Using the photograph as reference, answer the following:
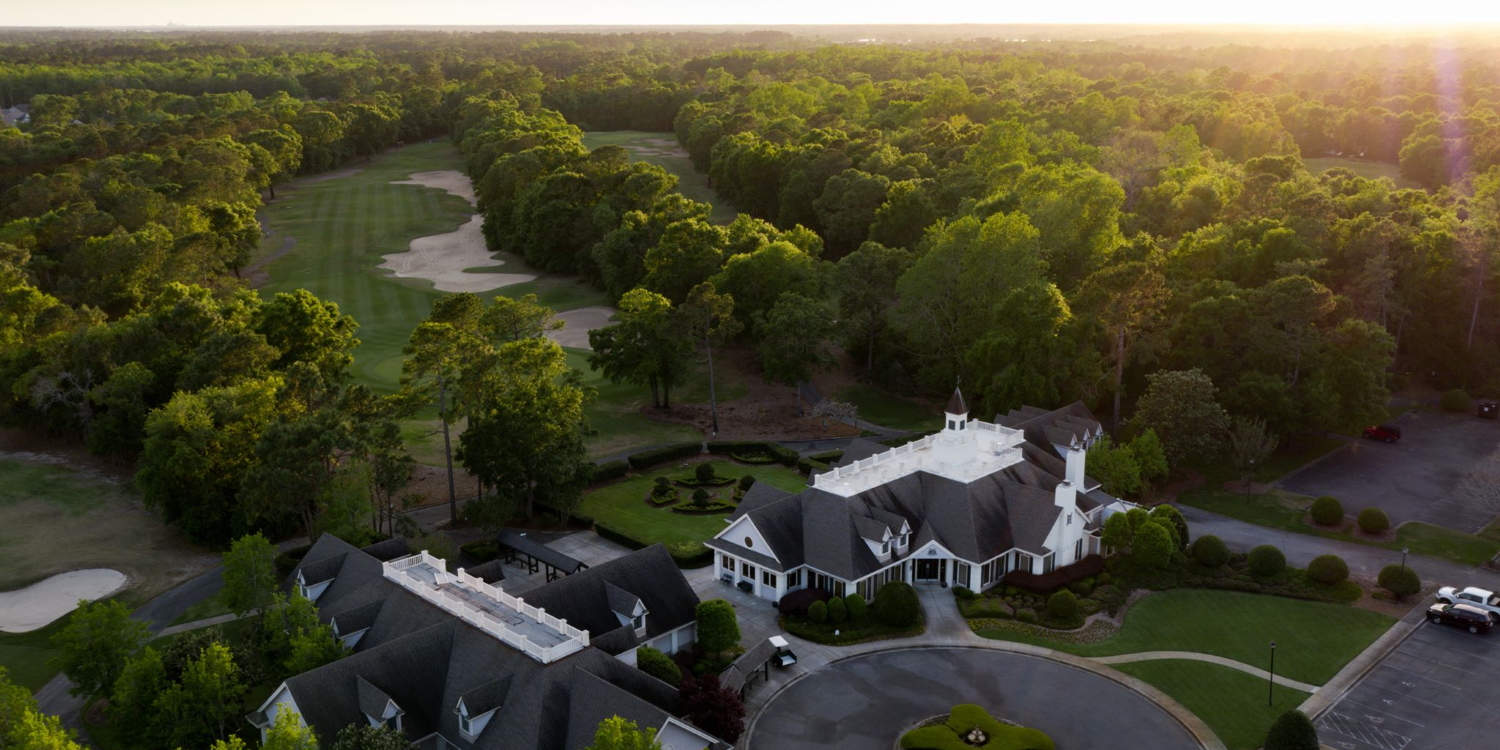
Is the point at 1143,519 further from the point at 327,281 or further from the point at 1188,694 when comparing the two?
the point at 327,281

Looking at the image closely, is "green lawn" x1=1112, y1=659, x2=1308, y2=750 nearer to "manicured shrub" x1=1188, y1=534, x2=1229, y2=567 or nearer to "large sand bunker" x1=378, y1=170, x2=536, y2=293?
"manicured shrub" x1=1188, y1=534, x2=1229, y2=567

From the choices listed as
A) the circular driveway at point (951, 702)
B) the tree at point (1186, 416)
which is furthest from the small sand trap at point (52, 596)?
the tree at point (1186, 416)

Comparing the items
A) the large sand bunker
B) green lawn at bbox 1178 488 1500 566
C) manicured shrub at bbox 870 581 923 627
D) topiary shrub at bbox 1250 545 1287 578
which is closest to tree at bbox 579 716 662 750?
manicured shrub at bbox 870 581 923 627

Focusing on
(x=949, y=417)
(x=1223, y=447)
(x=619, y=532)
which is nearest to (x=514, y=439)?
(x=619, y=532)

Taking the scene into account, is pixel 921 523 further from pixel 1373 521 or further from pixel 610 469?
pixel 1373 521

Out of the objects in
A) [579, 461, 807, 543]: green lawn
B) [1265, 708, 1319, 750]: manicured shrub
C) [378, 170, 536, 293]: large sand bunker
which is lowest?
[579, 461, 807, 543]: green lawn
